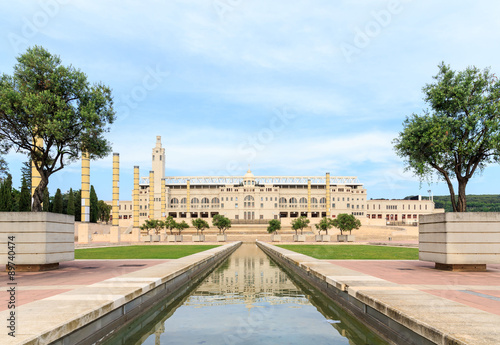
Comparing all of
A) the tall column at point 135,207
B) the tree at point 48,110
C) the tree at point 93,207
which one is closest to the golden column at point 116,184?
the tall column at point 135,207

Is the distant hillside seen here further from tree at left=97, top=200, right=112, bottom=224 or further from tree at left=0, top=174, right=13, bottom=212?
tree at left=0, top=174, right=13, bottom=212

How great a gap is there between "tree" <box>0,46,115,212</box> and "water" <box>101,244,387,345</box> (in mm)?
9954

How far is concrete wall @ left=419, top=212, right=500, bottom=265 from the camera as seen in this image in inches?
648

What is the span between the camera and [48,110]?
18.6 metres

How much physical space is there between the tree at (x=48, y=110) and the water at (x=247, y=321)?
9954 millimetres

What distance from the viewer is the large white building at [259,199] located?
13175 cm

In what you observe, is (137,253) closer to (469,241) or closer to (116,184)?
(469,241)

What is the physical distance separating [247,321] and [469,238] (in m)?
11.6

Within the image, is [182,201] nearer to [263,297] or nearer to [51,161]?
[51,161]

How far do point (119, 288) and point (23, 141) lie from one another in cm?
1276

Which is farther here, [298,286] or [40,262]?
[40,262]

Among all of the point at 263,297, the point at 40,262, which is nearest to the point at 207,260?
the point at 40,262

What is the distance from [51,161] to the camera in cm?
2070

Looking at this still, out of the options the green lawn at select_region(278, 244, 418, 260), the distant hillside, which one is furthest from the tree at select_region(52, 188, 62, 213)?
the distant hillside
